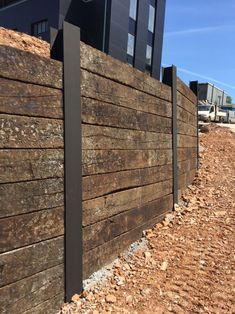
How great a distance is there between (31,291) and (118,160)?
177cm

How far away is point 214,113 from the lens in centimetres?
3828

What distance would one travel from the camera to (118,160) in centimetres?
423

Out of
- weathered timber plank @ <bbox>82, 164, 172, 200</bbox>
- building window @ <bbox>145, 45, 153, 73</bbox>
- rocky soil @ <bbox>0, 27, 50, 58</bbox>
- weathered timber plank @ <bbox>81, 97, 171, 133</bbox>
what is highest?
building window @ <bbox>145, 45, 153, 73</bbox>

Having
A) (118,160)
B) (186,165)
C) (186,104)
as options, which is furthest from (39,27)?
(118,160)

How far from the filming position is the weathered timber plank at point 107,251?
3.61 metres

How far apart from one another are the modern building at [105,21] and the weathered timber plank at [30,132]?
26.2 meters

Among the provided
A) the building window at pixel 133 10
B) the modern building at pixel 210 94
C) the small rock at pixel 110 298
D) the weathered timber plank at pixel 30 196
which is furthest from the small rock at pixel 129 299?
the modern building at pixel 210 94

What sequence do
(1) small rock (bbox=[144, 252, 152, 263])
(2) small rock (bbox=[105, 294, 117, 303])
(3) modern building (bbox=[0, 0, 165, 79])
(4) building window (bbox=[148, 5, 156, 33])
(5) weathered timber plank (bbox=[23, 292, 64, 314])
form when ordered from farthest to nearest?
(4) building window (bbox=[148, 5, 156, 33])
(3) modern building (bbox=[0, 0, 165, 79])
(1) small rock (bbox=[144, 252, 152, 263])
(2) small rock (bbox=[105, 294, 117, 303])
(5) weathered timber plank (bbox=[23, 292, 64, 314])

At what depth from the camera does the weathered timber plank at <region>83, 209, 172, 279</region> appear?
11.9 feet

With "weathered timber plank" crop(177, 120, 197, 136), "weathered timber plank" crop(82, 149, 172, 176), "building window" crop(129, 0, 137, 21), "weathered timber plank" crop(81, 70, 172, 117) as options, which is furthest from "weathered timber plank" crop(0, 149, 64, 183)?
"building window" crop(129, 0, 137, 21)

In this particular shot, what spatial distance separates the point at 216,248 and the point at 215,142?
22.2 feet

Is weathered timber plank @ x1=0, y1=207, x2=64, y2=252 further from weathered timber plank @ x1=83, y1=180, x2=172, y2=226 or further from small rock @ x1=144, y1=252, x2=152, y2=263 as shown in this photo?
small rock @ x1=144, y1=252, x2=152, y2=263

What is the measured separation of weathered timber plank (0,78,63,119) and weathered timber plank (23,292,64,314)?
1503 millimetres

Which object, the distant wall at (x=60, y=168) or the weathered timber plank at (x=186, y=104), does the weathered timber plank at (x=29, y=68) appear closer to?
the distant wall at (x=60, y=168)
